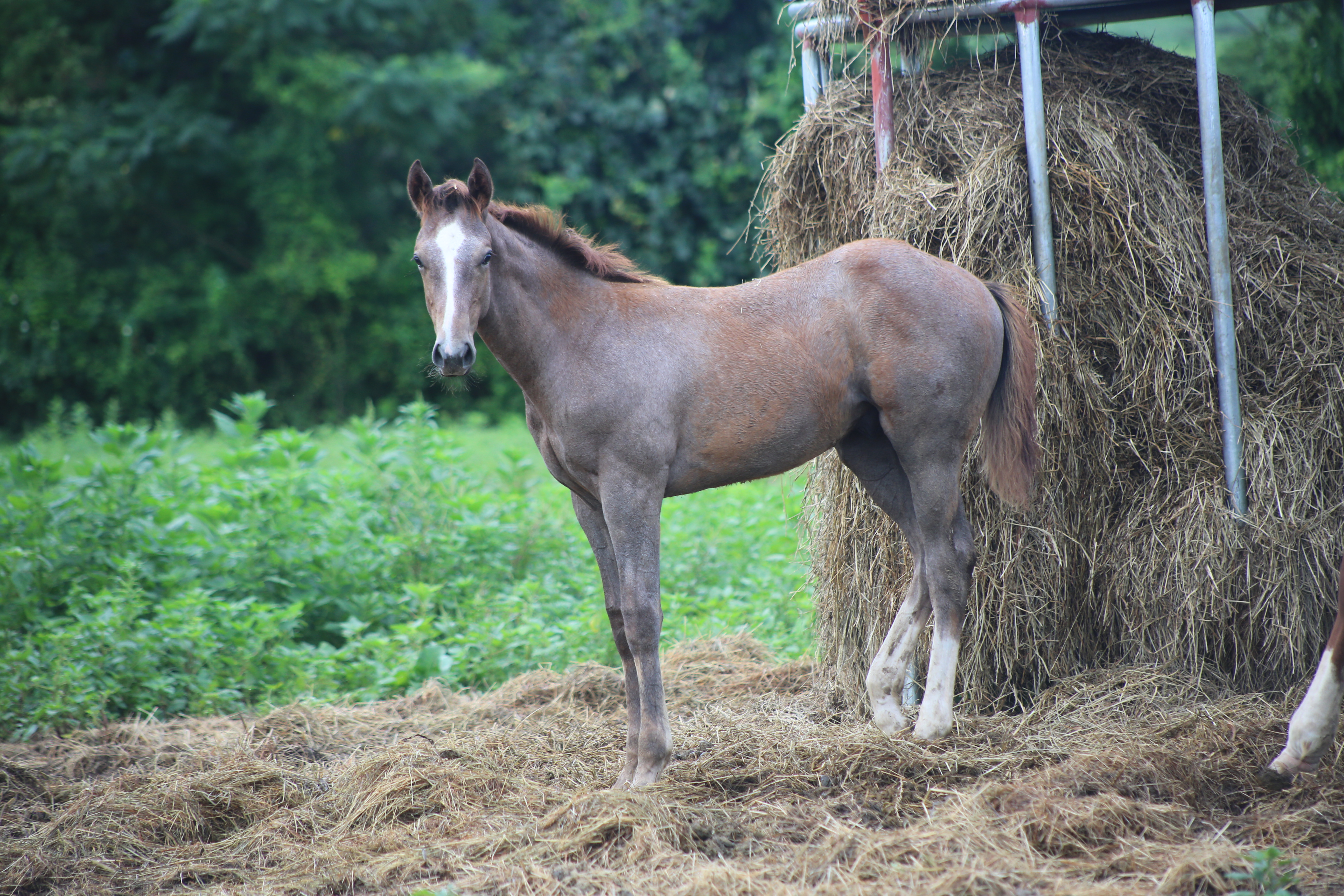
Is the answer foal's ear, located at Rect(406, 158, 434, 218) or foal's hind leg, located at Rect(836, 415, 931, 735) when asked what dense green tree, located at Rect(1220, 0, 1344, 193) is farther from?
foal's ear, located at Rect(406, 158, 434, 218)

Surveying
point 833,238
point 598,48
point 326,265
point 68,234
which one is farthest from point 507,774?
point 68,234

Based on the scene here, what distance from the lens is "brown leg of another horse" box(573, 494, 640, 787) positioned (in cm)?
364

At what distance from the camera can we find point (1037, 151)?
3.88 m

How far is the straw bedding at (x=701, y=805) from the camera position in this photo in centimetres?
278

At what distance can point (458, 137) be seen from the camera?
1417cm

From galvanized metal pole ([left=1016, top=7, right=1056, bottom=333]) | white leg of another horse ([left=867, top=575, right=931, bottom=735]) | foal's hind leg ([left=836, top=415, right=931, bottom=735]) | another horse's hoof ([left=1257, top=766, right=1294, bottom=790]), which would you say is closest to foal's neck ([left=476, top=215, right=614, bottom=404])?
foal's hind leg ([left=836, top=415, right=931, bottom=735])

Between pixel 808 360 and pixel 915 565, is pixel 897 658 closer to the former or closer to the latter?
pixel 915 565

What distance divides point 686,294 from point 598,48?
36.4 ft

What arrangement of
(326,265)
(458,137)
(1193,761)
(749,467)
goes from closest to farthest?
1. (1193,761)
2. (749,467)
3. (326,265)
4. (458,137)

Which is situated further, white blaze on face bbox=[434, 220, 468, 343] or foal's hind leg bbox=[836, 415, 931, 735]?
foal's hind leg bbox=[836, 415, 931, 735]

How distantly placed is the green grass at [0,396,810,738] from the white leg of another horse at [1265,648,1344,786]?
221 centimetres

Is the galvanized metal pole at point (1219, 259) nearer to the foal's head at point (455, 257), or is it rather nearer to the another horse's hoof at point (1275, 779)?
the another horse's hoof at point (1275, 779)

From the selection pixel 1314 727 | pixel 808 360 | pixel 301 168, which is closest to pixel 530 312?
Answer: pixel 808 360

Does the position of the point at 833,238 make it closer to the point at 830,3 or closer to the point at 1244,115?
the point at 830,3
